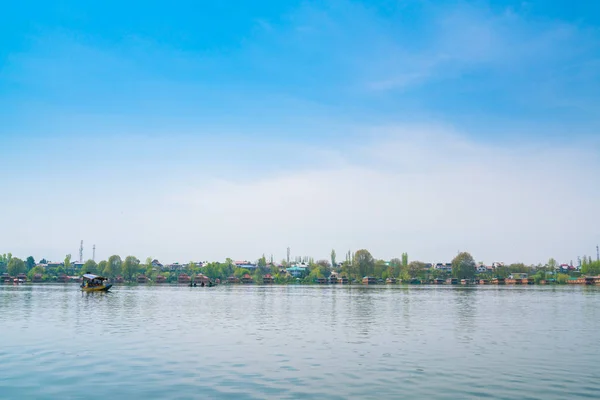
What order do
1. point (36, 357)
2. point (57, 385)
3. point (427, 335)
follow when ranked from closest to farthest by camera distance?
point (57, 385)
point (36, 357)
point (427, 335)

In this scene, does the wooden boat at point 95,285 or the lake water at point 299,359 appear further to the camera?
the wooden boat at point 95,285

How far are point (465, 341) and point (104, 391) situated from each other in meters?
25.4

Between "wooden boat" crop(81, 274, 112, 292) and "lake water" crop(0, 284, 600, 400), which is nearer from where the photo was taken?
"lake water" crop(0, 284, 600, 400)

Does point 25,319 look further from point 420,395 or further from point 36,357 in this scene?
point 420,395

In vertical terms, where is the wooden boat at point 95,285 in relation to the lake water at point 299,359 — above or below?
above

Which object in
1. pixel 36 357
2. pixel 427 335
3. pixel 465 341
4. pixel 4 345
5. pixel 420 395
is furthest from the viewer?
pixel 427 335

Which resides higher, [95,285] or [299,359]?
[95,285]

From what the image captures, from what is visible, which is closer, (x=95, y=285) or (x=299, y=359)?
(x=299, y=359)

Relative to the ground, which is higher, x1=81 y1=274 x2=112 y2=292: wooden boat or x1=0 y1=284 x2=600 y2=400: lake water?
x1=81 y1=274 x2=112 y2=292: wooden boat

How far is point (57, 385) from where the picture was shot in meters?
23.5

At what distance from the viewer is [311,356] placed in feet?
103

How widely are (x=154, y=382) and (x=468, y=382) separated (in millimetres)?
14593

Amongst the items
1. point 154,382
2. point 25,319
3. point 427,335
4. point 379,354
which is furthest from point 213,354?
point 25,319

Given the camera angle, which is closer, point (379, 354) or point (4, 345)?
point (379, 354)
